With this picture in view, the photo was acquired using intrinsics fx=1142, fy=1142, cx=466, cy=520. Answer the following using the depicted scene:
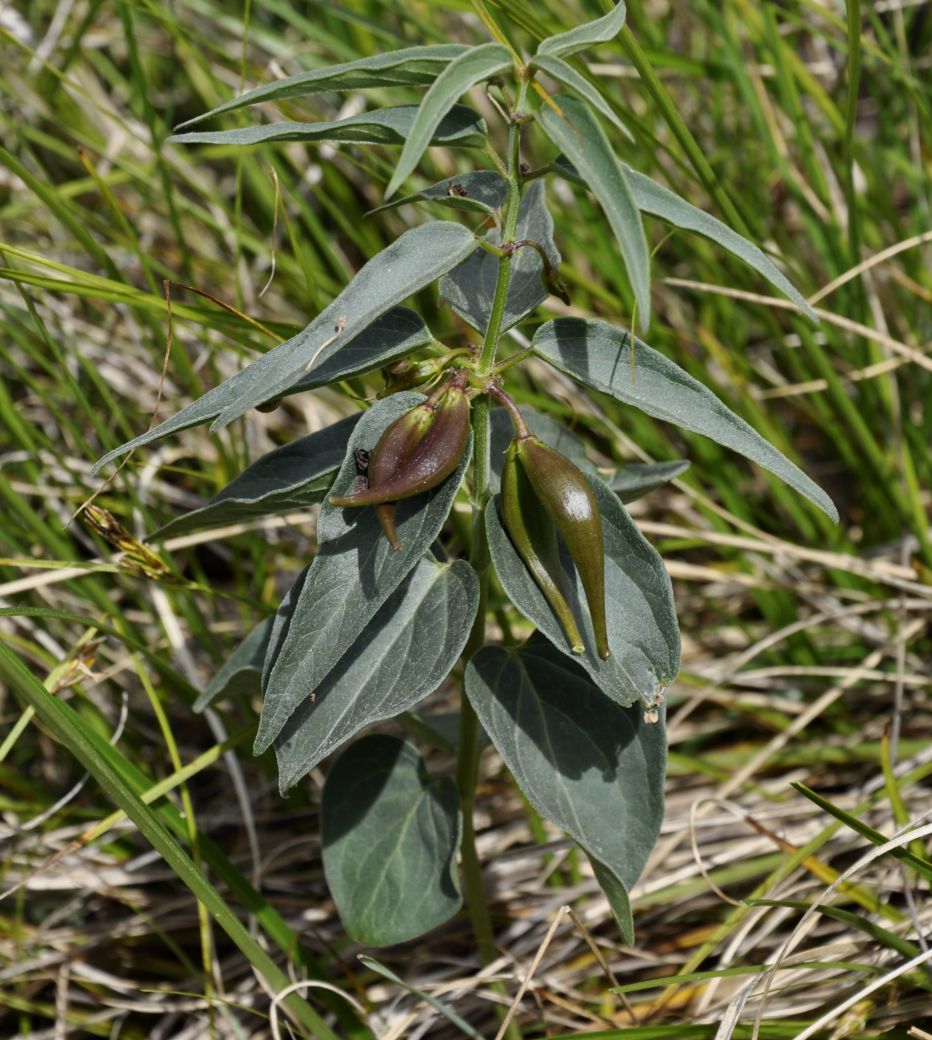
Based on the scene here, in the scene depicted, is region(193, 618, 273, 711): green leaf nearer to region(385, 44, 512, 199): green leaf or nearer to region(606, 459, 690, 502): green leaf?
region(606, 459, 690, 502): green leaf

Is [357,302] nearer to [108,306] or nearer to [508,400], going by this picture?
[508,400]

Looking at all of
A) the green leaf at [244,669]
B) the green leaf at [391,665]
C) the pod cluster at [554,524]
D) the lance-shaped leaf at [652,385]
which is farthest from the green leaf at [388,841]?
the lance-shaped leaf at [652,385]

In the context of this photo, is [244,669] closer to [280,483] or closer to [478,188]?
[280,483]

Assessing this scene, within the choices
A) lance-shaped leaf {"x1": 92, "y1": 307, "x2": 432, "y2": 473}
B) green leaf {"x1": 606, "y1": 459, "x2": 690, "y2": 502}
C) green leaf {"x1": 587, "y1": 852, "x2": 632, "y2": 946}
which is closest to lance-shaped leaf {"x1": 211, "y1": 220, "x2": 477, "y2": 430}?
lance-shaped leaf {"x1": 92, "y1": 307, "x2": 432, "y2": 473}

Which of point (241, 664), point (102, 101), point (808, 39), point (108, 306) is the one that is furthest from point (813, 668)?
point (102, 101)

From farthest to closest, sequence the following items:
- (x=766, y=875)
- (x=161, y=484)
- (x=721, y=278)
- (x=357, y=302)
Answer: (x=161, y=484) → (x=721, y=278) → (x=766, y=875) → (x=357, y=302)

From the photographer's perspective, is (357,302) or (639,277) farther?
(357,302)

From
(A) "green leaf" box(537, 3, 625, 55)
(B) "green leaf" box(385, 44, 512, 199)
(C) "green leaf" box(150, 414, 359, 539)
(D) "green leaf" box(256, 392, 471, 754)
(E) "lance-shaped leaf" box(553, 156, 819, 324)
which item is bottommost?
(D) "green leaf" box(256, 392, 471, 754)
